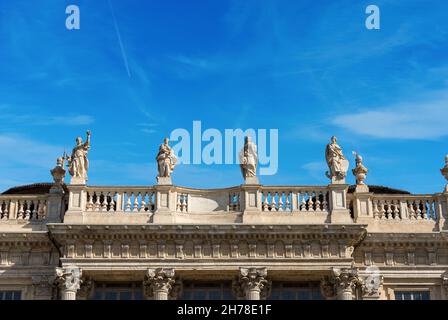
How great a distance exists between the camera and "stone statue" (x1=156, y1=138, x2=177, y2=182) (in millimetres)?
34656

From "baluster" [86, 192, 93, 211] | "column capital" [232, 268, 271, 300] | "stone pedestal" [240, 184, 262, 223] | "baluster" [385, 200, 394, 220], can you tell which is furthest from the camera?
"baluster" [385, 200, 394, 220]

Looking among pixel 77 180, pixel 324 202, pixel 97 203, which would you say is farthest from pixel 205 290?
pixel 77 180

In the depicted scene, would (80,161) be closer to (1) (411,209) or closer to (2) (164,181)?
(2) (164,181)

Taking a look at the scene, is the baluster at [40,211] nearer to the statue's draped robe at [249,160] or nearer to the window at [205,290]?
the window at [205,290]

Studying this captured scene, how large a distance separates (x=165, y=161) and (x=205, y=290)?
475 centimetres

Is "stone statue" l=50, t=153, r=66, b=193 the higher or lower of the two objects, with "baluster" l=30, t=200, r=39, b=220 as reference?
higher

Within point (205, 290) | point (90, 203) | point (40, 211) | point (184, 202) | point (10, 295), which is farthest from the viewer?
point (40, 211)

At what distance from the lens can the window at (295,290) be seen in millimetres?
34031

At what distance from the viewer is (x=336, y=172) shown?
114 ft

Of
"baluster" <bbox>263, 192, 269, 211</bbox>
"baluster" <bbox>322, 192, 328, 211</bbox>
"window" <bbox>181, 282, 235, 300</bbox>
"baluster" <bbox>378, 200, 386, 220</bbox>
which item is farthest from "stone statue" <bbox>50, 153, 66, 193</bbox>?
"baluster" <bbox>378, 200, 386, 220</bbox>

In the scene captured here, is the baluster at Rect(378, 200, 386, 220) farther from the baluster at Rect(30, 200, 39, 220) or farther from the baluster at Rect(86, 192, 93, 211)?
the baluster at Rect(30, 200, 39, 220)

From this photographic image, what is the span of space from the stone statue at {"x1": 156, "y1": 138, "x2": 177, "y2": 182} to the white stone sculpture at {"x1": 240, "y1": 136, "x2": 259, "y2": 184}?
249cm

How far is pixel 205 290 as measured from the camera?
34.0m
